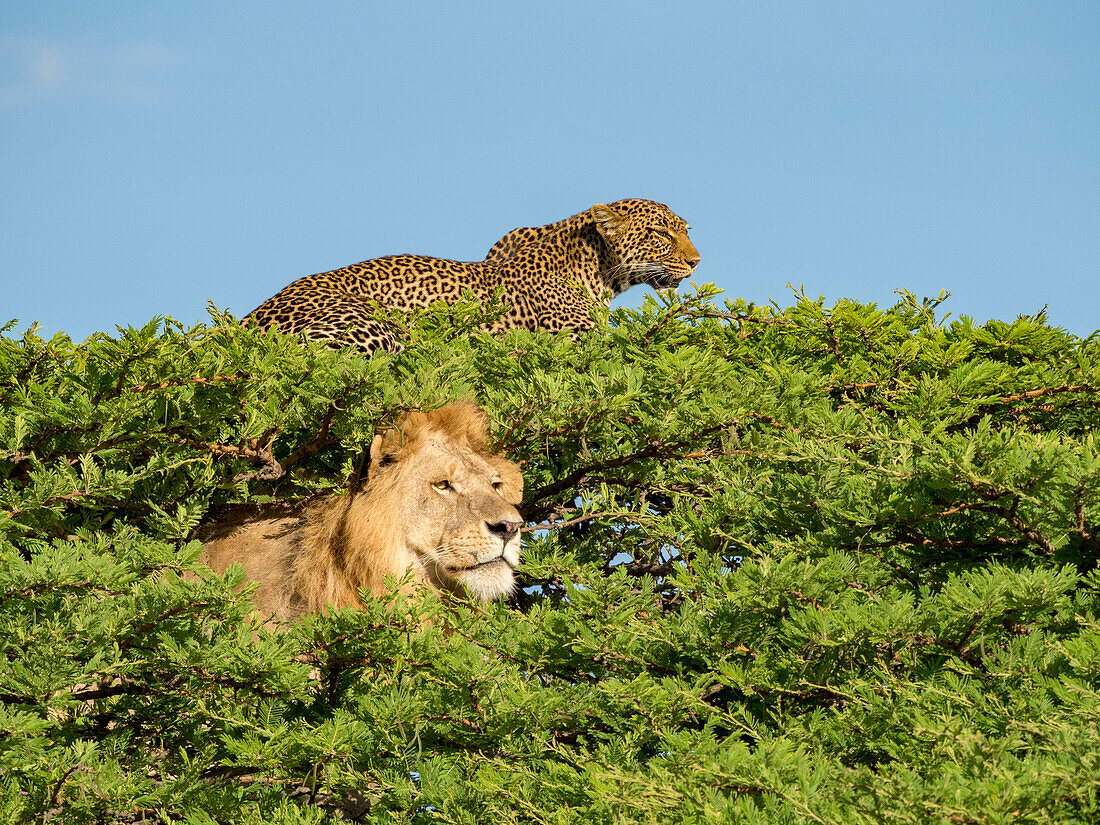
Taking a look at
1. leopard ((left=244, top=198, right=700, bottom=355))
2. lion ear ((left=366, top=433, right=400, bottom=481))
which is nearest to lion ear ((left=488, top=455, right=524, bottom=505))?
lion ear ((left=366, top=433, right=400, bottom=481))

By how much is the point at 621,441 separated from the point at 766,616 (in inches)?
103

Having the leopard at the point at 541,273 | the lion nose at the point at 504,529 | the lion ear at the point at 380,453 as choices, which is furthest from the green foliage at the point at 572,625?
the leopard at the point at 541,273

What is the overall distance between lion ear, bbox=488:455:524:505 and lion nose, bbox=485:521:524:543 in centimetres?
42

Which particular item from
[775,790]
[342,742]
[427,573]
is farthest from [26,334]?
[775,790]

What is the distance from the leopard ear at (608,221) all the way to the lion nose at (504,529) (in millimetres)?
8746

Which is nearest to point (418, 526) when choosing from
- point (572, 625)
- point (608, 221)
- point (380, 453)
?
point (380, 453)

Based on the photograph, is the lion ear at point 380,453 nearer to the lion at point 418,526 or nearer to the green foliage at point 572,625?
the lion at point 418,526

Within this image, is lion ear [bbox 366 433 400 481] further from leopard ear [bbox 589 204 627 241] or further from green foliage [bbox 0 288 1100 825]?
leopard ear [bbox 589 204 627 241]

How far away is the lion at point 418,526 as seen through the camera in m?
7.04

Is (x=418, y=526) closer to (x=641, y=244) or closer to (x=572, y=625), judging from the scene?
(x=572, y=625)

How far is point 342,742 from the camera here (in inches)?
211

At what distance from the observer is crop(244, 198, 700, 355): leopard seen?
42.0 feet

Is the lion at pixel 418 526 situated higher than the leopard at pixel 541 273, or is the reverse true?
the leopard at pixel 541 273

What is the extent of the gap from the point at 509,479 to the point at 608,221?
26.9ft
